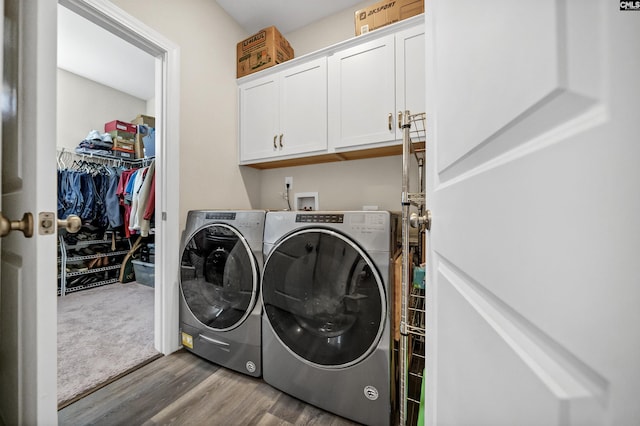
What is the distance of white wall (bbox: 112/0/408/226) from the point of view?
1690 millimetres

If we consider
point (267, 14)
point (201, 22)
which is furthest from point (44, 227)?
point (267, 14)

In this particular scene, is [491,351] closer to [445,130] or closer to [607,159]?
[607,159]

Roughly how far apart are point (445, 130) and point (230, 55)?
2144 mm

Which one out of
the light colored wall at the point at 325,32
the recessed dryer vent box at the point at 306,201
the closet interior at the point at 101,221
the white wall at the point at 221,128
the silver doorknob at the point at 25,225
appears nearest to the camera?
the silver doorknob at the point at 25,225

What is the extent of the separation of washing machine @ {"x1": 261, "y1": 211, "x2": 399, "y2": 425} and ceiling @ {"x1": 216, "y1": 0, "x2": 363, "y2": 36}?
1725 millimetres

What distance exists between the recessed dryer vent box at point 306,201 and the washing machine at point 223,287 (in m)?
0.75

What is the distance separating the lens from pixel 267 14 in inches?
79.0

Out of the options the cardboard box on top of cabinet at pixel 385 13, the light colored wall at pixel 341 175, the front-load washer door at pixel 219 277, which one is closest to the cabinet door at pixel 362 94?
the cardboard box on top of cabinet at pixel 385 13

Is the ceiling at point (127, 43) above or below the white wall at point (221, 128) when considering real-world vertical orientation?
above

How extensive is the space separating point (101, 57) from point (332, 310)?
12.2 ft

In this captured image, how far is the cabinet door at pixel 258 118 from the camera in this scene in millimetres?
1932

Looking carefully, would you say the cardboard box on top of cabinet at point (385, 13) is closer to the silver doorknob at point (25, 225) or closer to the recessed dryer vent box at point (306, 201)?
the recessed dryer vent box at point (306, 201)

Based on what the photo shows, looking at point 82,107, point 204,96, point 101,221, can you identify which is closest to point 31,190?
point 204,96

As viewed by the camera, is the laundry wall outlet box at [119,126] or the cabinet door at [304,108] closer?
the cabinet door at [304,108]
